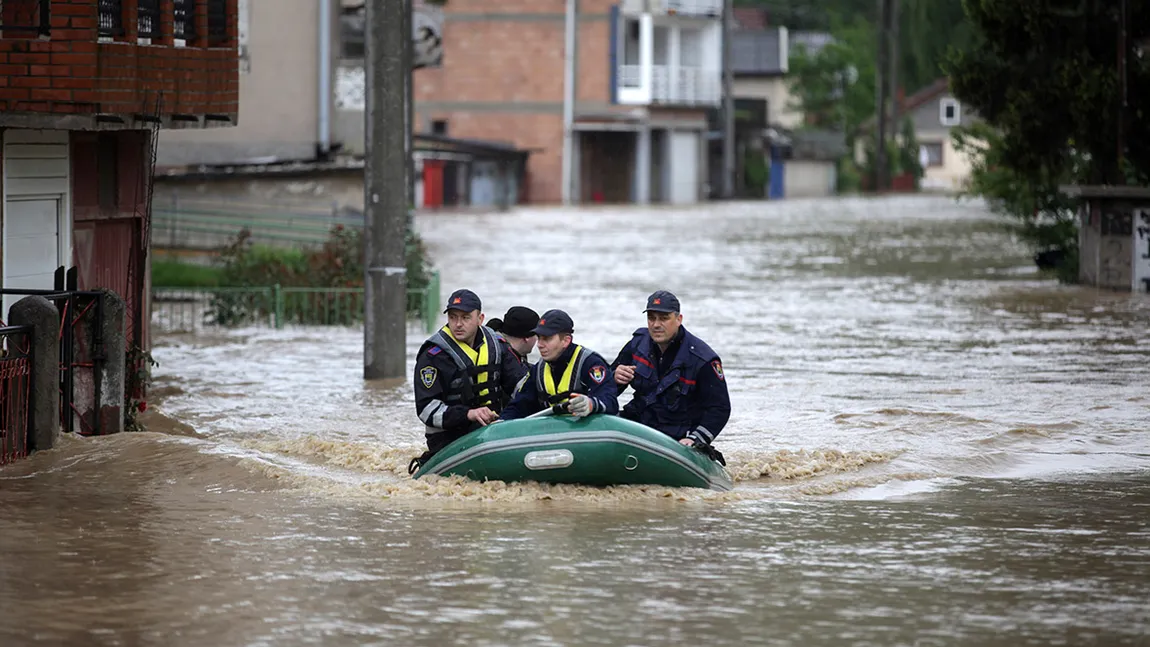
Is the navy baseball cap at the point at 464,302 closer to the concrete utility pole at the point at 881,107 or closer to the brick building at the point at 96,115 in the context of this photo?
the brick building at the point at 96,115

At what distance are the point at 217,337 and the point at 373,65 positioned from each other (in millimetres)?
6510

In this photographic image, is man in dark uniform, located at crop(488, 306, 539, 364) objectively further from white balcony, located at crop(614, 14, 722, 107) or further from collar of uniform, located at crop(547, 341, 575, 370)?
white balcony, located at crop(614, 14, 722, 107)

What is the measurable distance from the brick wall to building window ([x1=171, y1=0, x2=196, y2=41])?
0.66 m

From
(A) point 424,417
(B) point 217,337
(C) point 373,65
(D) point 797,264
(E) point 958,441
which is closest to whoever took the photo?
(A) point 424,417

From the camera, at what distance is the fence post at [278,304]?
24.2m

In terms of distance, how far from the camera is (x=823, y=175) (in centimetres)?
8944

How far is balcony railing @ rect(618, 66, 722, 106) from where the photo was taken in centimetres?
7294

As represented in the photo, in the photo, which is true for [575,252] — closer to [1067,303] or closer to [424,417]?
[1067,303]

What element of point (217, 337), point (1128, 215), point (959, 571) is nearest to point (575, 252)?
point (1128, 215)

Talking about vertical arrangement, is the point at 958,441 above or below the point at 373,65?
below

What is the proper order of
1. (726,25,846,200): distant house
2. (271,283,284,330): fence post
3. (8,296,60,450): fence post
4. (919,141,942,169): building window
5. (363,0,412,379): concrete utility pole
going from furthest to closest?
(919,141,942,169): building window, (726,25,846,200): distant house, (271,283,284,330): fence post, (363,0,412,379): concrete utility pole, (8,296,60,450): fence post

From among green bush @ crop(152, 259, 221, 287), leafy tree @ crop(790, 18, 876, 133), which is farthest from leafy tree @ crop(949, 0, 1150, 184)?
leafy tree @ crop(790, 18, 876, 133)

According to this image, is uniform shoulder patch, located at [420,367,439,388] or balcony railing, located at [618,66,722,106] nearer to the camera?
uniform shoulder patch, located at [420,367,439,388]

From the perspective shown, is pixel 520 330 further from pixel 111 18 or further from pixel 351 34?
pixel 351 34
